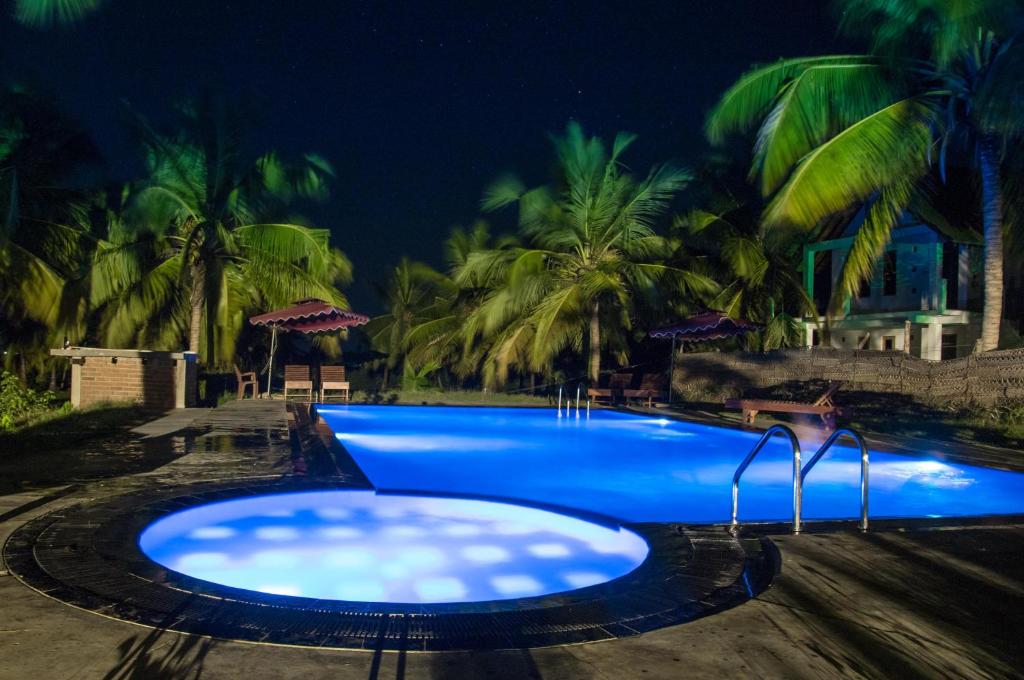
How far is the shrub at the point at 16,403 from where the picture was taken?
10.7 metres

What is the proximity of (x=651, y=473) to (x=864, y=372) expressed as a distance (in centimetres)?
792

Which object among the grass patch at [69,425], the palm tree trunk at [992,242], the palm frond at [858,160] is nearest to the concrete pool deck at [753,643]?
the grass patch at [69,425]

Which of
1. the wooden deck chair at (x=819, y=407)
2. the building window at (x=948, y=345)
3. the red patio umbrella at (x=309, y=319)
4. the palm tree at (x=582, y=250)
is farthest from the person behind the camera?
the building window at (x=948, y=345)

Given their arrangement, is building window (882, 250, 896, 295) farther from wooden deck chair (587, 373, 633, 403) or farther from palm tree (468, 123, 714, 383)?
wooden deck chair (587, 373, 633, 403)

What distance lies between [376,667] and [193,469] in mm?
4673

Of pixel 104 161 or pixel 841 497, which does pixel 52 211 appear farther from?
pixel 841 497

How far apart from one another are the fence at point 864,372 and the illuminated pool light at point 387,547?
384 inches

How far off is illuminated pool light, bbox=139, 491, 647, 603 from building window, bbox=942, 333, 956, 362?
19198mm

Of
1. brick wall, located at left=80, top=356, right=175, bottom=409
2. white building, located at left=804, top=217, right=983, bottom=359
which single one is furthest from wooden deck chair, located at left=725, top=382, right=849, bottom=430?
brick wall, located at left=80, top=356, right=175, bottom=409

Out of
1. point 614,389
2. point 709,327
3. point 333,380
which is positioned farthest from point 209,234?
point 709,327

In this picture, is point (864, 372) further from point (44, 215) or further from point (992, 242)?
point (44, 215)

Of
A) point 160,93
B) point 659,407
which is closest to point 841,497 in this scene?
point 659,407

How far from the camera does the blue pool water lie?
755 centimetres

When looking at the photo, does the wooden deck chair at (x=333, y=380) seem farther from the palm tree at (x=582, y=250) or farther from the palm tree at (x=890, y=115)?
the palm tree at (x=890, y=115)
